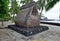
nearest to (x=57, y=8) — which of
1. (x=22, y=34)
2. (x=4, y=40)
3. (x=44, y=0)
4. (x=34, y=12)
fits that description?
(x=44, y=0)

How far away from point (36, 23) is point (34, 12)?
2.57 feet

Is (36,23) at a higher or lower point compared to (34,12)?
lower

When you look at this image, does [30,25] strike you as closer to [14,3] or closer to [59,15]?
[14,3]

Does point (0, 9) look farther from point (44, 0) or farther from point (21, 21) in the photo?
point (44, 0)

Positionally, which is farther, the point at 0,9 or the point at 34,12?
the point at 34,12

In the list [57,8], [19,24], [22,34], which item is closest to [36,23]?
[19,24]

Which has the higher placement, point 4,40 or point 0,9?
point 0,9

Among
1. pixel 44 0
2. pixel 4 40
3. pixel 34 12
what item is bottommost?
pixel 4 40

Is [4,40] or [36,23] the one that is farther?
[36,23]

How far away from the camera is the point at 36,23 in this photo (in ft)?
29.2

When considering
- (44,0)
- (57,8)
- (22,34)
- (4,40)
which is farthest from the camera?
(57,8)

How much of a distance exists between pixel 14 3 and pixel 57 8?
14.8 meters

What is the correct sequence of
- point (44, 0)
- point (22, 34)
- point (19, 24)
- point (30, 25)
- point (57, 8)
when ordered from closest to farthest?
1. point (22, 34)
2. point (30, 25)
3. point (19, 24)
4. point (44, 0)
5. point (57, 8)

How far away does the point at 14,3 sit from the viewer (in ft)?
16.5
